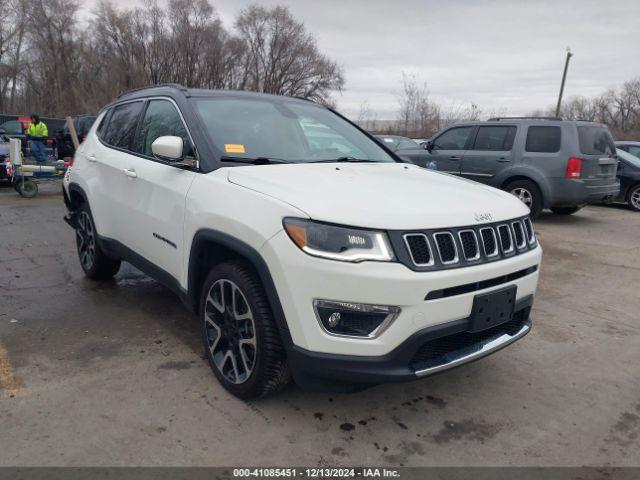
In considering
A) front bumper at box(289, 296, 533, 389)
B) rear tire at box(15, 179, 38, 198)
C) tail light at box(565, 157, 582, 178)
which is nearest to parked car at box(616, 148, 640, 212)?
tail light at box(565, 157, 582, 178)

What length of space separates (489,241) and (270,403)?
150 centimetres

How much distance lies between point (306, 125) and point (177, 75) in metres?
38.1

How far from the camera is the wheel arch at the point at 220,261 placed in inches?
99.4

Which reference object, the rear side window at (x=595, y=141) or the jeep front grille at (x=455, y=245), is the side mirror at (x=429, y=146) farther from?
the jeep front grille at (x=455, y=245)

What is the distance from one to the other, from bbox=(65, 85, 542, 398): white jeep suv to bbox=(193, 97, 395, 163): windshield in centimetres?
1

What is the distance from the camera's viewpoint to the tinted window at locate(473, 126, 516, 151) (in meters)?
9.37

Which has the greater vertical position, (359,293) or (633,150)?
(633,150)

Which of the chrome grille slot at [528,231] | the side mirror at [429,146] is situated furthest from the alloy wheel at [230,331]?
the side mirror at [429,146]

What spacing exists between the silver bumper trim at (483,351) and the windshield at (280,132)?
159 cm

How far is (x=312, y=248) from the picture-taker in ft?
7.82

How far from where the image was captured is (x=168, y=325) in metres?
4.06

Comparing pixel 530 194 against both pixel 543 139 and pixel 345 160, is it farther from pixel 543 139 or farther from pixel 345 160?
pixel 345 160

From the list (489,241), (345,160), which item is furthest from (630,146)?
(489,241)

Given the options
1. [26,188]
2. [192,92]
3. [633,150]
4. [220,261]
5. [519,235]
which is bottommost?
[26,188]
